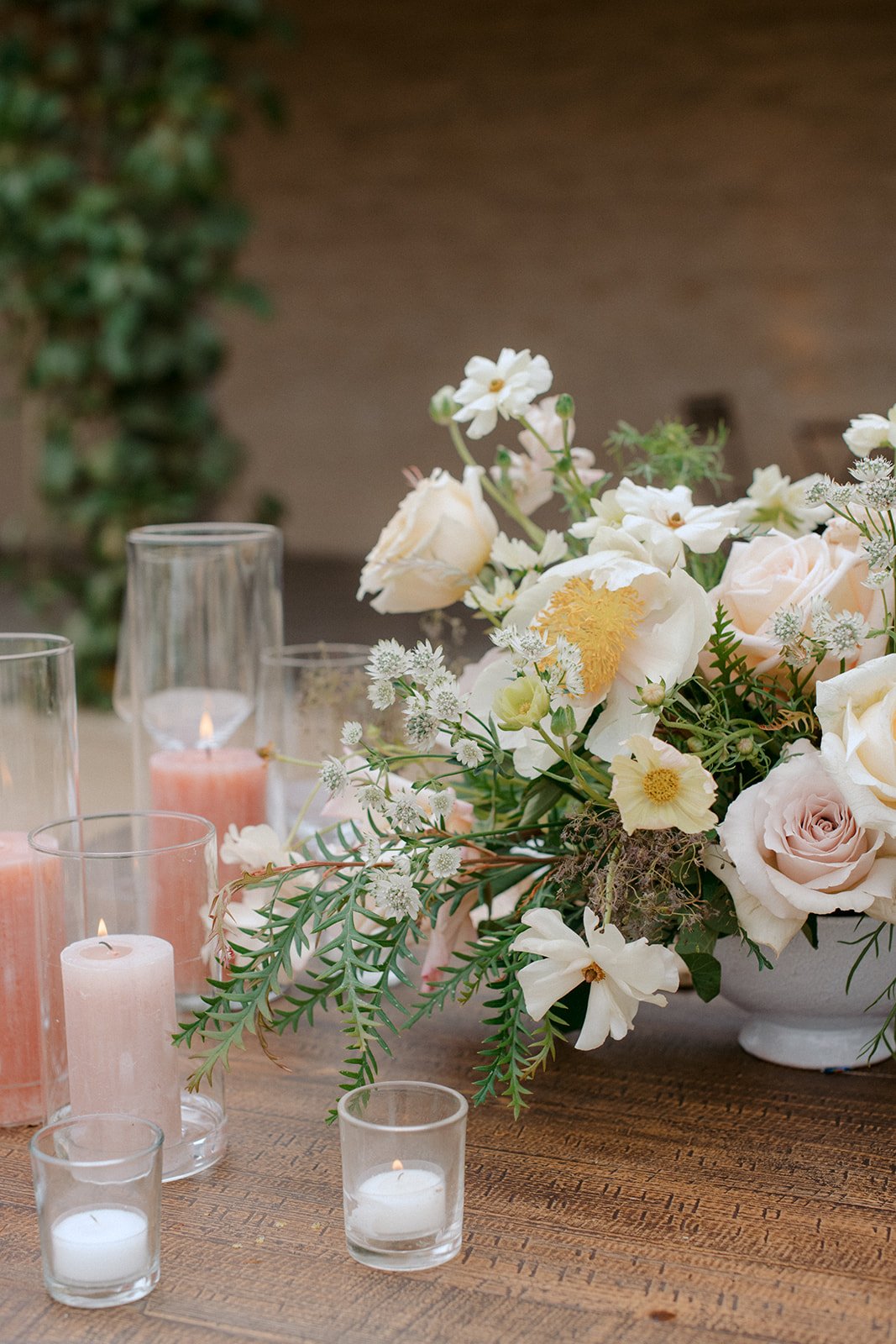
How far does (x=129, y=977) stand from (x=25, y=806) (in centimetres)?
17

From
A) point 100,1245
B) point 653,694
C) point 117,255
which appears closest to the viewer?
point 100,1245

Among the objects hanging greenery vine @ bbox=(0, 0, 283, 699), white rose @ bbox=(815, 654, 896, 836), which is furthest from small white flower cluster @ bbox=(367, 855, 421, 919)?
hanging greenery vine @ bbox=(0, 0, 283, 699)

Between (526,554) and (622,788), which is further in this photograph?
(526,554)

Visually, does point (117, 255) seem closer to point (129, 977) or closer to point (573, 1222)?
point (129, 977)

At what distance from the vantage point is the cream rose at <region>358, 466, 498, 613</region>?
0.89 meters

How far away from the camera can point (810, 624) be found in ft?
2.52

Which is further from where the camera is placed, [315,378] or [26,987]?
[315,378]

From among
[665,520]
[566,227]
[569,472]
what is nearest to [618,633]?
[665,520]

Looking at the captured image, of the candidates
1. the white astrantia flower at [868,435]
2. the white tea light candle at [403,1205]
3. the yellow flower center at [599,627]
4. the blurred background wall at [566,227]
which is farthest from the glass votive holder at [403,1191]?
the blurred background wall at [566,227]

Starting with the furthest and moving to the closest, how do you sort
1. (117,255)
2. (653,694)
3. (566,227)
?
(566,227) → (117,255) → (653,694)

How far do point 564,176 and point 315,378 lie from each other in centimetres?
152

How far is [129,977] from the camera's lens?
0.69 metres

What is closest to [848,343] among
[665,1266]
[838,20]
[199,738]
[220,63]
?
[838,20]

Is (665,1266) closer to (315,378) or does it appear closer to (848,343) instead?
(848,343)
